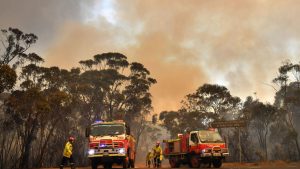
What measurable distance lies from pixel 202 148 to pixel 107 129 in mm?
6873

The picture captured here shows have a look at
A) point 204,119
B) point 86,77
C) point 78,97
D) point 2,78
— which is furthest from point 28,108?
point 204,119

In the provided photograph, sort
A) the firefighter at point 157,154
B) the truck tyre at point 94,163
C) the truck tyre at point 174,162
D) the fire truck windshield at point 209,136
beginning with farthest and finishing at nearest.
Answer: the truck tyre at point 174,162 → the firefighter at point 157,154 → the fire truck windshield at point 209,136 → the truck tyre at point 94,163

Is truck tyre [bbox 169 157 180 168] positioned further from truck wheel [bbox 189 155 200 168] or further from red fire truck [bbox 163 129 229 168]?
truck wheel [bbox 189 155 200 168]

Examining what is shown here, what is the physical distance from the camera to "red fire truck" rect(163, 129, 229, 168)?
80.4 feet

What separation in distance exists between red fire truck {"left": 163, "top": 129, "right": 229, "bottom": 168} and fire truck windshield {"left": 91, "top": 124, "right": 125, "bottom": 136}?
6.03 metres

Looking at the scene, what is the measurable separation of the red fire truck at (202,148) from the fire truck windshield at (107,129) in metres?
6.03

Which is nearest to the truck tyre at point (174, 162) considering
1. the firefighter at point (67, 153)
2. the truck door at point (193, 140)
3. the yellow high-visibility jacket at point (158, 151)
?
the yellow high-visibility jacket at point (158, 151)

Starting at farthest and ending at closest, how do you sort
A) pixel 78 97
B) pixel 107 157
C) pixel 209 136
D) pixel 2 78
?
1. pixel 78 97
2. pixel 2 78
3. pixel 209 136
4. pixel 107 157

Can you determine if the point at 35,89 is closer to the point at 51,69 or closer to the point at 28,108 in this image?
the point at 28,108

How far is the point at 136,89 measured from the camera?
195 feet

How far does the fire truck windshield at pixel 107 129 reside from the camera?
21516 mm

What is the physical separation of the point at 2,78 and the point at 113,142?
15040 millimetres

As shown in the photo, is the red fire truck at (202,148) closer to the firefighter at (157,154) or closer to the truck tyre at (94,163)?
the firefighter at (157,154)

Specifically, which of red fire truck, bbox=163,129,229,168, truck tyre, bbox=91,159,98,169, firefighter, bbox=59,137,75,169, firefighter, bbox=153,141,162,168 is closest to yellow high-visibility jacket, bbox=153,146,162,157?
firefighter, bbox=153,141,162,168
